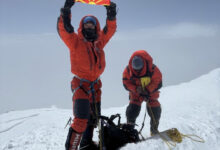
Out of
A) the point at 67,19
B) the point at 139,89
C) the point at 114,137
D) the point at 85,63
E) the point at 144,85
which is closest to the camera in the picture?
the point at 67,19

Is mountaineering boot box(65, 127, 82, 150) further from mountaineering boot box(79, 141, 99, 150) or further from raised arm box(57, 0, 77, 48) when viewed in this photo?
raised arm box(57, 0, 77, 48)

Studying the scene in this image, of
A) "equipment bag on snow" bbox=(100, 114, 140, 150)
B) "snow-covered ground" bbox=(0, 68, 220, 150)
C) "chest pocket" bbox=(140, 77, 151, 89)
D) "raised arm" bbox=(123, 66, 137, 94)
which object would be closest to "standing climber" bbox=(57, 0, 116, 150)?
"equipment bag on snow" bbox=(100, 114, 140, 150)

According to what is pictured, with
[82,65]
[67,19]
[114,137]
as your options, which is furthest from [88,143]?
[67,19]

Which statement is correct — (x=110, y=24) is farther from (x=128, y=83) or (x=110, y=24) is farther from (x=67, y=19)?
(x=128, y=83)

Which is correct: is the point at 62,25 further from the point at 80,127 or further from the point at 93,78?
the point at 80,127

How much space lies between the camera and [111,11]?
3.82 m

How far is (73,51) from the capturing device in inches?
140

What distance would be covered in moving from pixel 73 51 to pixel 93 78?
0.61m

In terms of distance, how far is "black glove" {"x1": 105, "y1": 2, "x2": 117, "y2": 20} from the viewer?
3759 mm

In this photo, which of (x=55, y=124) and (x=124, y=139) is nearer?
(x=124, y=139)

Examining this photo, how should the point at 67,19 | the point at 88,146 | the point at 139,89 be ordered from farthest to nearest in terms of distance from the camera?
the point at 139,89, the point at 88,146, the point at 67,19

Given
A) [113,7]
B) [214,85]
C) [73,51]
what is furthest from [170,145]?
[214,85]

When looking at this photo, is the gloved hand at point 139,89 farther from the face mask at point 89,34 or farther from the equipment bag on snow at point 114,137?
the face mask at point 89,34

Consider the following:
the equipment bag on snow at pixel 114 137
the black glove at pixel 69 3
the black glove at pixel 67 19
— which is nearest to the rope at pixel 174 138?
the equipment bag on snow at pixel 114 137
